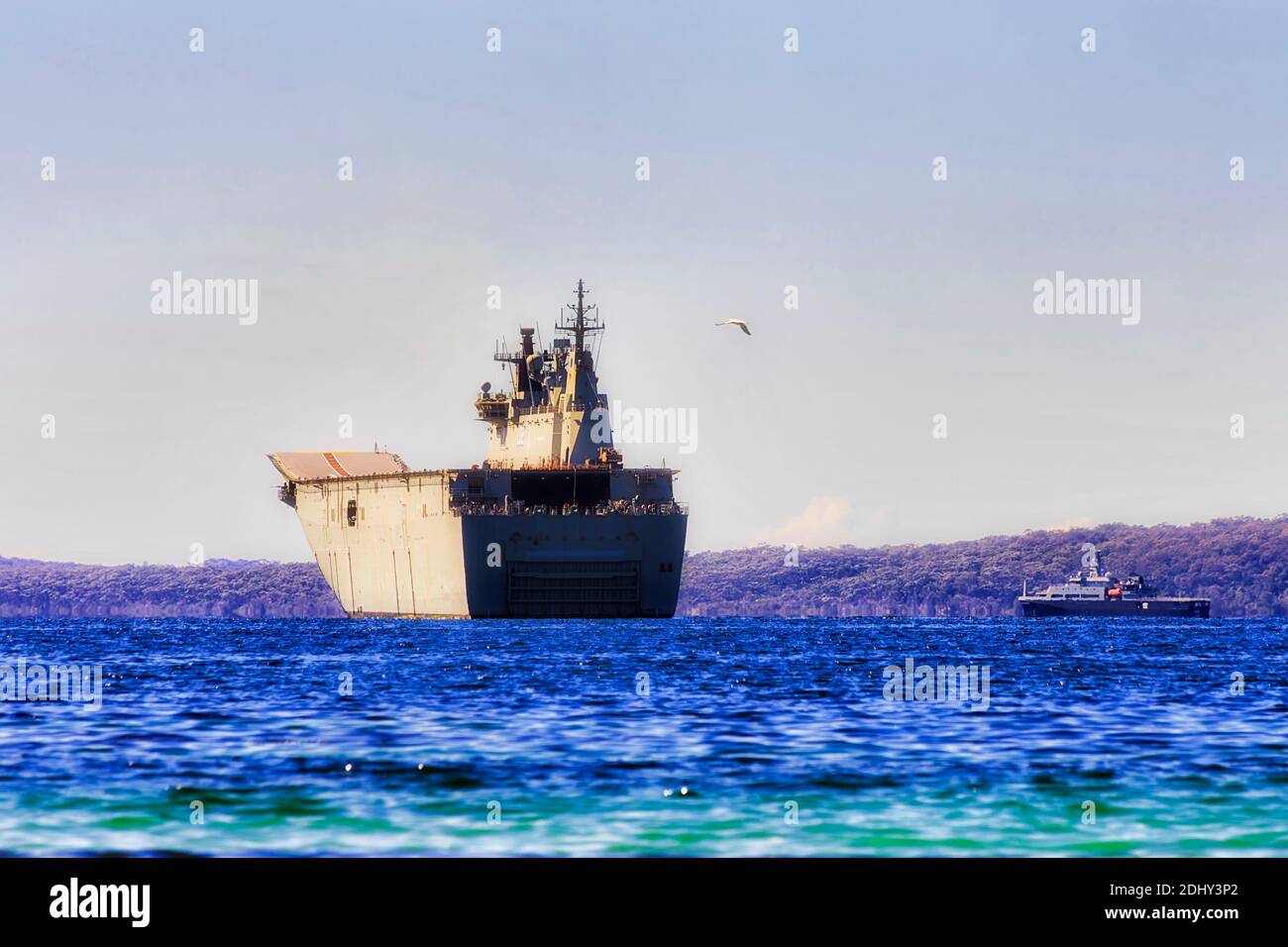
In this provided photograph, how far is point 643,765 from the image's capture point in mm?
25422

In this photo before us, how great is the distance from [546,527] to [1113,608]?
10592cm

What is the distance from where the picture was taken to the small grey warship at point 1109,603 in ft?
617

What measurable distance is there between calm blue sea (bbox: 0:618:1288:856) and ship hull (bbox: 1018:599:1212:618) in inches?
5588

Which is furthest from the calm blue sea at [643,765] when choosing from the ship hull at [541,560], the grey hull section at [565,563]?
the ship hull at [541,560]

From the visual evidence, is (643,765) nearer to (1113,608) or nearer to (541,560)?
(541,560)

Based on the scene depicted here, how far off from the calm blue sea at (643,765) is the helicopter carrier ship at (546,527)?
4976 cm

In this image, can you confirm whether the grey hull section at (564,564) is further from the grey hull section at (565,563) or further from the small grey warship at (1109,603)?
the small grey warship at (1109,603)

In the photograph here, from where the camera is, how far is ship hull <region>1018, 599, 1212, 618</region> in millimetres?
188000

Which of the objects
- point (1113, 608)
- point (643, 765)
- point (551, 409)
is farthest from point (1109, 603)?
point (643, 765)

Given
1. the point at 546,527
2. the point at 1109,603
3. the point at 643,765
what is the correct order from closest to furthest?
the point at 643,765, the point at 546,527, the point at 1109,603

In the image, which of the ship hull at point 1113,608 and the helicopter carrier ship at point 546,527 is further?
the ship hull at point 1113,608

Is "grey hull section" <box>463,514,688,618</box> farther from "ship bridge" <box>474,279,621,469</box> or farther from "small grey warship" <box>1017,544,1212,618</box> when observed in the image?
"small grey warship" <box>1017,544,1212,618</box>
